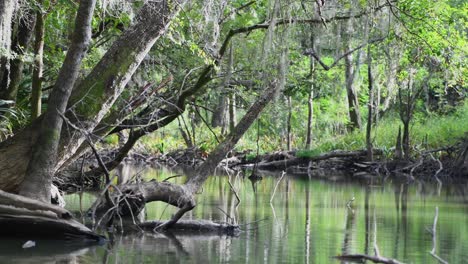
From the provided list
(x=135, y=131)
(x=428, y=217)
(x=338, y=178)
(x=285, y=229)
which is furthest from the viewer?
(x=338, y=178)

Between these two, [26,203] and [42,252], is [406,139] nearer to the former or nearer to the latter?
[26,203]

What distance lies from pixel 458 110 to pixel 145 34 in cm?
2102

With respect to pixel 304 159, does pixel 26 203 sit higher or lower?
lower

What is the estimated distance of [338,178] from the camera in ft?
81.5

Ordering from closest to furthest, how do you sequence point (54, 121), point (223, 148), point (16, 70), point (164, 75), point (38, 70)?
point (54, 121)
point (38, 70)
point (223, 148)
point (16, 70)
point (164, 75)

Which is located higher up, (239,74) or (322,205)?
(239,74)

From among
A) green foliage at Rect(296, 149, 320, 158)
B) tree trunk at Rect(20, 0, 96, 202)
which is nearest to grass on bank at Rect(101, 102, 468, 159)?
green foliage at Rect(296, 149, 320, 158)

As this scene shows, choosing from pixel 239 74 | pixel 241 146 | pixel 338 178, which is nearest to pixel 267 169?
pixel 241 146

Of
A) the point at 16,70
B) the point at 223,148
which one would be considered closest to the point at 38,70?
the point at 16,70

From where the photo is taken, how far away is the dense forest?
34.4 feet

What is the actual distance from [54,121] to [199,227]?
2571 mm

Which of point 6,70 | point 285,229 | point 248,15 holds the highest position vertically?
point 248,15

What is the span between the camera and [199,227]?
11359mm

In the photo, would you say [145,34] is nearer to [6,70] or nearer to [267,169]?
[6,70]
